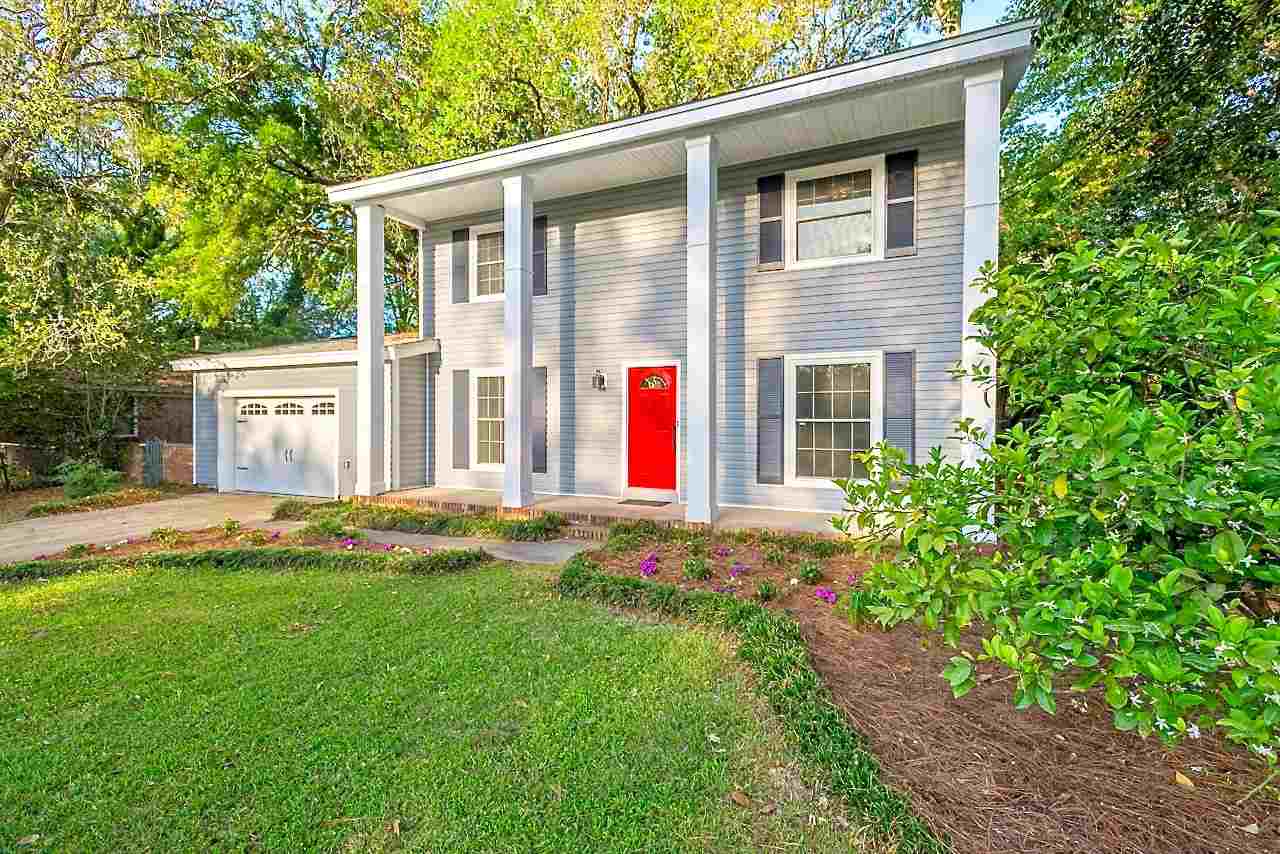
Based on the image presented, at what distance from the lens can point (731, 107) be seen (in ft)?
22.5

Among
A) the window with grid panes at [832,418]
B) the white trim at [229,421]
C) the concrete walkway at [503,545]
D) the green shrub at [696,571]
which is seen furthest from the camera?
the white trim at [229,421]

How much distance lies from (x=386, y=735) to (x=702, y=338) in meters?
5.41

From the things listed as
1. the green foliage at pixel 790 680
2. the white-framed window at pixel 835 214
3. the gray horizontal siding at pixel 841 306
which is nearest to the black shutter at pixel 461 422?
the gray horizontal siding at pixel 841 306

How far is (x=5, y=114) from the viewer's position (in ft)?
30.6

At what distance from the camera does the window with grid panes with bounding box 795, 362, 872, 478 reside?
7.59m

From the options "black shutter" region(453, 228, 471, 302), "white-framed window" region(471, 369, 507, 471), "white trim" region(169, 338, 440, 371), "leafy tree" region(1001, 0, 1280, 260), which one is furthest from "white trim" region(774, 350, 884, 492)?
"white trim" region(169, 338, 440, 371)

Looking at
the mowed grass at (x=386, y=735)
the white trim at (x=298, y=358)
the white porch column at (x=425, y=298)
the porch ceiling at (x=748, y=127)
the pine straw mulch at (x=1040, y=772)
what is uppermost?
the porch ceiling at (x=748, y=127)

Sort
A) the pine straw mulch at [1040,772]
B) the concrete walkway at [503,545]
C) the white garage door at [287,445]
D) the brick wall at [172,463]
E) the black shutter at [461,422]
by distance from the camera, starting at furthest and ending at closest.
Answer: the brick wall at [172,463] → the white garage door at [287,445] → the black shutter at [461,422] → the concrete walkway at [503,545] → the pine straw mulch at [1040,772]

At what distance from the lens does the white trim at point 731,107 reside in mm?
5820

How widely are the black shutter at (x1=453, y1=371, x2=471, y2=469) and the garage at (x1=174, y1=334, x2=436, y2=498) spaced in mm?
658

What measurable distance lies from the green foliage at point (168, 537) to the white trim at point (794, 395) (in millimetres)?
7475

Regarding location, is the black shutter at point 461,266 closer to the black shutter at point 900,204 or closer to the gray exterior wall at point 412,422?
the gray exterior wall at point 412,422

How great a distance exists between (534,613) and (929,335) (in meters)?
5.66

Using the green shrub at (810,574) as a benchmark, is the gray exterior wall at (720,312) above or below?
above
